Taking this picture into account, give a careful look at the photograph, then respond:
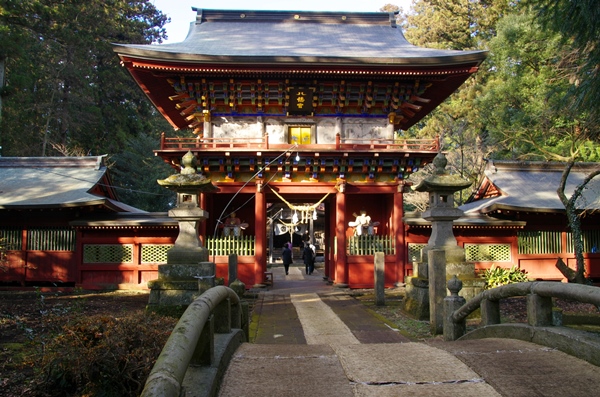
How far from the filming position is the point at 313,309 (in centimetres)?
1233

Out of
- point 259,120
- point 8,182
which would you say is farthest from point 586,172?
point 8,182

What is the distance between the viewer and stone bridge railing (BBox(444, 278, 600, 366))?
4234 millimetres

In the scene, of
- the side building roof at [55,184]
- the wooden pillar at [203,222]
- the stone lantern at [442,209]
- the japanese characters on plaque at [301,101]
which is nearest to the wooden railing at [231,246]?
the wooden pillar at [203,222]

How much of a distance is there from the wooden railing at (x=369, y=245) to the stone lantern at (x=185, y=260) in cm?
706

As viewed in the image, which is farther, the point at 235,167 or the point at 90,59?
the point at 90,59

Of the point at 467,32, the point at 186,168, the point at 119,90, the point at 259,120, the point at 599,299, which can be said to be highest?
the point at 467,32

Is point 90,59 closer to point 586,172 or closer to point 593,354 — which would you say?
point 586,172

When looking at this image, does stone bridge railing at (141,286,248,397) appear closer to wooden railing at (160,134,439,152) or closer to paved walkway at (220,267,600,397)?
paved walkway at (220,267,600,397)

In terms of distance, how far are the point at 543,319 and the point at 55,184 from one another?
58.6 ft

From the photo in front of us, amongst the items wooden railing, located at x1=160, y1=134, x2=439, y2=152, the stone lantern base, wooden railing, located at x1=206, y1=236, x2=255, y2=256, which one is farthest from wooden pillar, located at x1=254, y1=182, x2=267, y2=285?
the stone lantern base

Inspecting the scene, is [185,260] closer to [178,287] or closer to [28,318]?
[178,287]

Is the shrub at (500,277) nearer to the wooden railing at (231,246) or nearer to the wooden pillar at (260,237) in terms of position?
the wooden pillar at (260,237)

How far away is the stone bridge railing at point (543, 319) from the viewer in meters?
4.23

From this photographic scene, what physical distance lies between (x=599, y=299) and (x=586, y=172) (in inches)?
732
